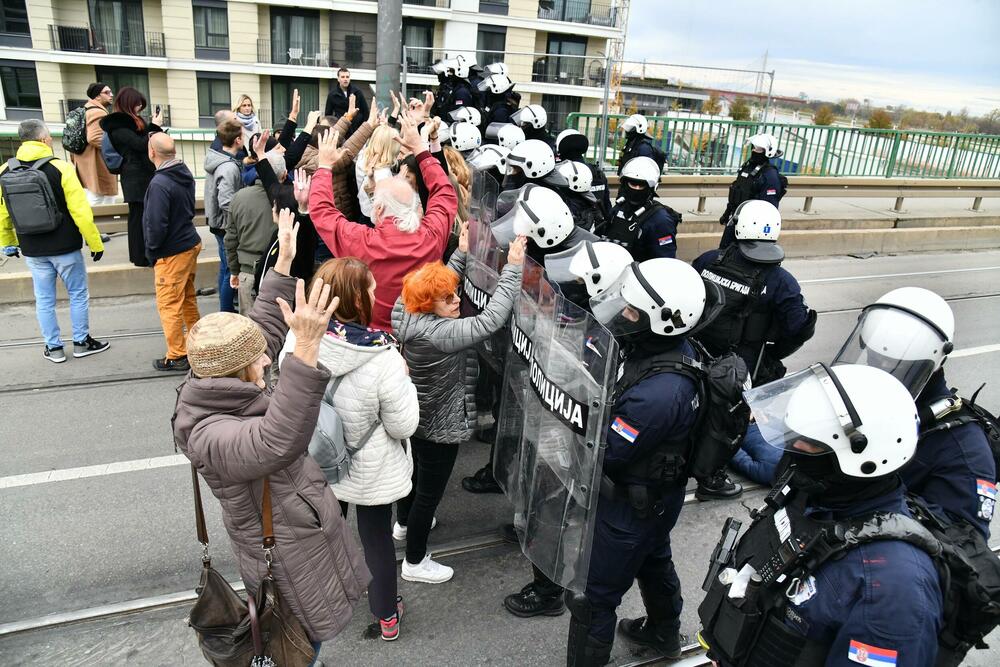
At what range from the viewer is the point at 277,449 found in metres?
2.42

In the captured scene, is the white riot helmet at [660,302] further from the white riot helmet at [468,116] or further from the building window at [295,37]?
the building window at [295,37]

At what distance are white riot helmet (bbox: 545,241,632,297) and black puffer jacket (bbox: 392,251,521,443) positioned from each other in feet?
0.96

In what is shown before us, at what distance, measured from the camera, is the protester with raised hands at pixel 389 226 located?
4246 millimetres

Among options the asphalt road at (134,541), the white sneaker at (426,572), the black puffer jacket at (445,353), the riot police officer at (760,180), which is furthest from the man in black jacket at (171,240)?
the riot police officer at (760,180)

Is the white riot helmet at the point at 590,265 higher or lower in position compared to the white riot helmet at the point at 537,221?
lower

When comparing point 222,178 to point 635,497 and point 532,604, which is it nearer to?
point 532,604

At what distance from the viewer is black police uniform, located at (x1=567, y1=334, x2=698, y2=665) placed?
3027mm

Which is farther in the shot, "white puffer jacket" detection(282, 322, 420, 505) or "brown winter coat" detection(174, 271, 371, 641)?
"white puffer jacket" detection(282, 322, 420, 505)

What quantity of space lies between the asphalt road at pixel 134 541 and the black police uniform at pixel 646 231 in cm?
221

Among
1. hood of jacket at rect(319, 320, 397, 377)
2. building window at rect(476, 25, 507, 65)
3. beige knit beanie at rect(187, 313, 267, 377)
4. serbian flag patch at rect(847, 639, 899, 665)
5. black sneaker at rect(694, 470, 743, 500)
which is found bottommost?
black sneaker at rect(694, 470, 743, 500)

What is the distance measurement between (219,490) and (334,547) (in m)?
0.51

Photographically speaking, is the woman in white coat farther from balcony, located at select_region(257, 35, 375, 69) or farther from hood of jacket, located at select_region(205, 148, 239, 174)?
balcony, located at select_region(257, 35, 375, 69)

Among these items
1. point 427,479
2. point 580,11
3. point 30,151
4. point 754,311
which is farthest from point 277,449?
point 580,11

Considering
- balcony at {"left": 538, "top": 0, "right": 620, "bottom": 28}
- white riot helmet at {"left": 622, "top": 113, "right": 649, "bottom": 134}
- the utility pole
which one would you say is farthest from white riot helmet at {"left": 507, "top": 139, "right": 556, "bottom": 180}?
balcony at {"left": 538, "top": 0, "right": 620, "bottom": 28}
